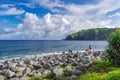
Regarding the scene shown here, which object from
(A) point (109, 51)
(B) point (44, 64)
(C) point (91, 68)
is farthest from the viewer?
(B) point (44, 64)

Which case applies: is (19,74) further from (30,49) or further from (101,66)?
(30,49)

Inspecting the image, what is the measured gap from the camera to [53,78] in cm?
1844

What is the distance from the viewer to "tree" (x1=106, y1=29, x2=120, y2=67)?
63.0 ft

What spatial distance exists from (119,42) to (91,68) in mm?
3448

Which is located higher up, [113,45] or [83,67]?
[113,45]

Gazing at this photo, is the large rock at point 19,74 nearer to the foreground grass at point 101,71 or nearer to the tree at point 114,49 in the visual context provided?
the foreground grass at point 101,71

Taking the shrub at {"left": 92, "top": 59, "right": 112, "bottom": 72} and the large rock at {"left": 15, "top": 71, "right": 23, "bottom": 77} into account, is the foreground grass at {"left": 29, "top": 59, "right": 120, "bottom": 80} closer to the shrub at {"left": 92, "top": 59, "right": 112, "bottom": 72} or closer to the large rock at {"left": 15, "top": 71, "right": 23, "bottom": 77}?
the shrub at {"left": 92, "top": 59, "right": 112, "bottom": 72}

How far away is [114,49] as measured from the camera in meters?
19.4

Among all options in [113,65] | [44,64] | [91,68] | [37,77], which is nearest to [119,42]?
[113,65]

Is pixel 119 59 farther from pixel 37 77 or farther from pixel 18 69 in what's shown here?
pixel 18 69

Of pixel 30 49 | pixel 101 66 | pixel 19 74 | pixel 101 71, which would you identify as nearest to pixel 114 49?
pixel 101 66

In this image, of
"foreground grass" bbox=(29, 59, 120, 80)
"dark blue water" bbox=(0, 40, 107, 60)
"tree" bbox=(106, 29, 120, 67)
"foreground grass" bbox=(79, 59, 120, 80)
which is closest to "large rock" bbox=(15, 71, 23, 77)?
"foreground grass" bbox=(29, 59, 120, 80)

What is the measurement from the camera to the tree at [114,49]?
19188mm

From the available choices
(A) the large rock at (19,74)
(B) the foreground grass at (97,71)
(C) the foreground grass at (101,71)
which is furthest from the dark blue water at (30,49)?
(C) the foreground grass at (101,71)
